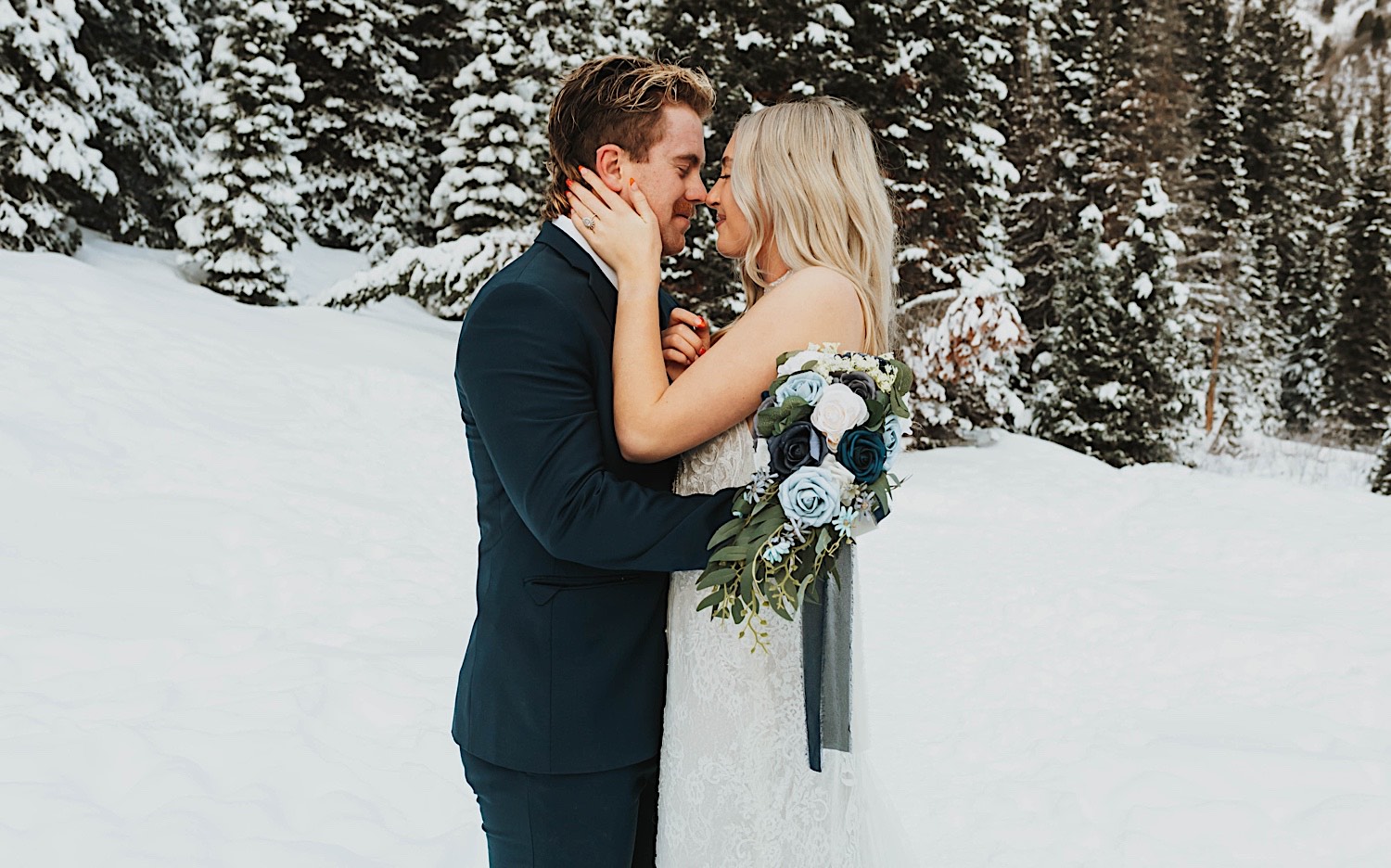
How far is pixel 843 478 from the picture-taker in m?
1.90

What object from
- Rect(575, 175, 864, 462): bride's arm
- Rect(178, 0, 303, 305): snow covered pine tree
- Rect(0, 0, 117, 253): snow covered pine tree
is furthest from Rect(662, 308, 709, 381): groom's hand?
Rect(178, 0, 303, 305): snow covered pine tree

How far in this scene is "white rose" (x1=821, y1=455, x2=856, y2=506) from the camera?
1.89 m

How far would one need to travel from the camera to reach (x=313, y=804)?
4.34 meters

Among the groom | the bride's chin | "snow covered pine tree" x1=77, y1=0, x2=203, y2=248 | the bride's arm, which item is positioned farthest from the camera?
"snow covered pine tree" x1=77, y1=0, x2=203, y2=248

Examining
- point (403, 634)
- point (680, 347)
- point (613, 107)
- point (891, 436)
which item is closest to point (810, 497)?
point (891, 436)

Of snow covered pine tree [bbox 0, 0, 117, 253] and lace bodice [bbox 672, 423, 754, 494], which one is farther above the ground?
snow covered pine tree [bbox 0, 0, 117, 253]

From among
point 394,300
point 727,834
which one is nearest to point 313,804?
point 727,834

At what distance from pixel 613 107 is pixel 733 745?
1392 mm

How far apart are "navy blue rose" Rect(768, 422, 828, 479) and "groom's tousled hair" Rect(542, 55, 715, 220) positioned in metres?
0.77

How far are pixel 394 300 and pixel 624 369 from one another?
60.0ft

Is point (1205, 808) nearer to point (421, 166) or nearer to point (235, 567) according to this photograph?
point (235, 567)

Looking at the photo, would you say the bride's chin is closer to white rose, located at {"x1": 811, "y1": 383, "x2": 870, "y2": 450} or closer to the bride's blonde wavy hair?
the bride's blonde wavy hair

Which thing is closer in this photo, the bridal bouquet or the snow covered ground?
the bridal bouquet

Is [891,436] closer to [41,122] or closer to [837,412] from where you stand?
[837,412]
